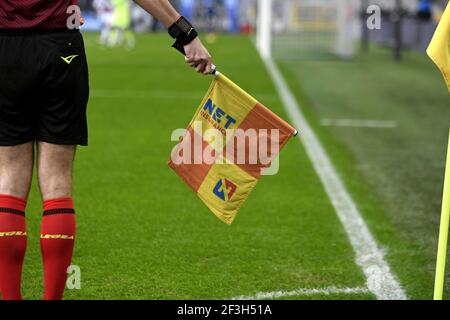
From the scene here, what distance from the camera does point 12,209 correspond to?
2.98 meters

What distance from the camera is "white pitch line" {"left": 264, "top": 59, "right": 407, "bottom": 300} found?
150 inches

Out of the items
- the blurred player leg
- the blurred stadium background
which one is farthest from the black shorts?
the blurred player leg

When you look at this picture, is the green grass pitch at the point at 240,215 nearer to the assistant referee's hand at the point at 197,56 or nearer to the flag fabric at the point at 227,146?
the flag fabric at the point at 227,146

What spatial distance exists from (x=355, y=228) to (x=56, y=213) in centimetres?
246

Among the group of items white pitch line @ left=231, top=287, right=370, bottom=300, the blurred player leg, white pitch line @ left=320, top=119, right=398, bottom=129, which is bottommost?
the blurred player leg

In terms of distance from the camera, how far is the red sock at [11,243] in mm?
2969

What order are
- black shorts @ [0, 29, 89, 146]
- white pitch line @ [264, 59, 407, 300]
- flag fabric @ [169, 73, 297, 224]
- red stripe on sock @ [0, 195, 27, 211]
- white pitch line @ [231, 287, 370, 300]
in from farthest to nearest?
white pitch line @ [264, 59, 407, 300], white pitch line @ [231, 287, 370, 300], flag fabric @ [169, 73, 297, 224], red stripe on sock @ [0, 195, 27, 211], black shorts @ [0, 29, 89, 146]

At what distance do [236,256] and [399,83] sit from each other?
38.7 ft

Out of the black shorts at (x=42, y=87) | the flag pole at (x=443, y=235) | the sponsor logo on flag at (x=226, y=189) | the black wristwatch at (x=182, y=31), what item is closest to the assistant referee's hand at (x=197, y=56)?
the black wristwatch at (x=182, y=31)

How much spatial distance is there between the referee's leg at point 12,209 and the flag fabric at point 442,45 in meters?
1.56

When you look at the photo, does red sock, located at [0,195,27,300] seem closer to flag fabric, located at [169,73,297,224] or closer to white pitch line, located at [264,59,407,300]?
flag fabric, located at [169,73,297,224]

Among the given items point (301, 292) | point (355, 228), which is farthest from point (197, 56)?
point (355, 228)

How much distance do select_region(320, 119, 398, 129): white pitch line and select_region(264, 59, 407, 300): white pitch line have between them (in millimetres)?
→ 470
